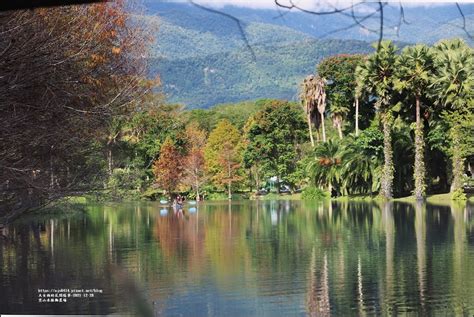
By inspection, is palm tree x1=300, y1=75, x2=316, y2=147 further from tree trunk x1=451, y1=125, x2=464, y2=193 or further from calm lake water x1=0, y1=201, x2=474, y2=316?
calm lake water x1=0, y1=201, x2=474, y2=316

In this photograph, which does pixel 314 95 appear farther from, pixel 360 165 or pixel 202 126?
pixel 202 126

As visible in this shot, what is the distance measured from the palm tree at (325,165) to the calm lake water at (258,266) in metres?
11.5

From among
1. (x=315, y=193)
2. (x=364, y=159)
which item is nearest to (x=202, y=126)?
(x=315, y=193)

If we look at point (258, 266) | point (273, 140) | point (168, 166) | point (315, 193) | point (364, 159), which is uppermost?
point (273, 140)

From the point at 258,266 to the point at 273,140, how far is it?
Result: 1015 inches

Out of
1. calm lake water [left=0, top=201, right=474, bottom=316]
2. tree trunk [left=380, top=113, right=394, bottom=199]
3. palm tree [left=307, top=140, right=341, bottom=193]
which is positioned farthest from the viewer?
palm tree [left=307, top=140, right=341, bottom=193]

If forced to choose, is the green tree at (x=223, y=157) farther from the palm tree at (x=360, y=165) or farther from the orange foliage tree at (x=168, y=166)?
the palm tree at (x=360, y=165)

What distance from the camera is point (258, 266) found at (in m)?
11.2

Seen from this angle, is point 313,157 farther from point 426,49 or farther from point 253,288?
point 253,288

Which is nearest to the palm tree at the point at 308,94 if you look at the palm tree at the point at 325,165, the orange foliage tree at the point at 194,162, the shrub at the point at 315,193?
the shrub at the point at 315,193

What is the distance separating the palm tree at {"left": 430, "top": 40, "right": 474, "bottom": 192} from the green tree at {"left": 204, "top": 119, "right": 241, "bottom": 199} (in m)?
12.4

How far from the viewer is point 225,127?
39094 millimetres

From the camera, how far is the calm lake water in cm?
823

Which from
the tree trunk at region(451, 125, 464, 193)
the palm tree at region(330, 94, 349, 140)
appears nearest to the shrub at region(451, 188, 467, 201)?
the tree trunk at region(451, 125, 464, 193)
